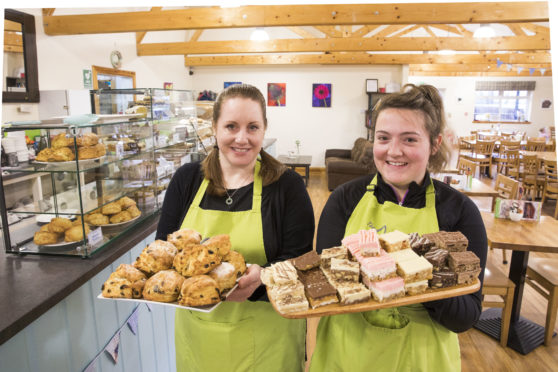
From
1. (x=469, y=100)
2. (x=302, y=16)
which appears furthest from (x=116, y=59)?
(x=469, y=100)

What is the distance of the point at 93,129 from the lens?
5.96ft

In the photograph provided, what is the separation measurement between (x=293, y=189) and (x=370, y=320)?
0.57 metres

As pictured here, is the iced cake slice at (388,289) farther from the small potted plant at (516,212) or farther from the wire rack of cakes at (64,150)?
the small potted plant at (516,212)

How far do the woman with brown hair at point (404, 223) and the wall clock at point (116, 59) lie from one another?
6.80m

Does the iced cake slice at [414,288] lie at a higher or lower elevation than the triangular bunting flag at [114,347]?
higher

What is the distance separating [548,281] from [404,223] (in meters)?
2.31

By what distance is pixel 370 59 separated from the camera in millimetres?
9289

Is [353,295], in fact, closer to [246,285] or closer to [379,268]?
[379,268]

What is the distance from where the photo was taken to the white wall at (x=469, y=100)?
14.2 metres

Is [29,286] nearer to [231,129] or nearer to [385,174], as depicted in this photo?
[231,129]

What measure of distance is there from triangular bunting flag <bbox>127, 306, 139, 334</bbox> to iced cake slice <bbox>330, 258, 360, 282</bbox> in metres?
1.27

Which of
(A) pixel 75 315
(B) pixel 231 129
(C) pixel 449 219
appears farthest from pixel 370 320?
(A) pixel 75 315

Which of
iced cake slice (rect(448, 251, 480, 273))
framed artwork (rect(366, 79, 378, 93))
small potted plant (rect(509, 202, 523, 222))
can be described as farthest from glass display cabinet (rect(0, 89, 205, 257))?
framed artwork (rect(366, 79, 378, 93))

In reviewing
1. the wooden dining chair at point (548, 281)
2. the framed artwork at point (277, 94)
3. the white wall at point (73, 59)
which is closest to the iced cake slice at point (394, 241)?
the wooden dining chair at point (548, 281)
